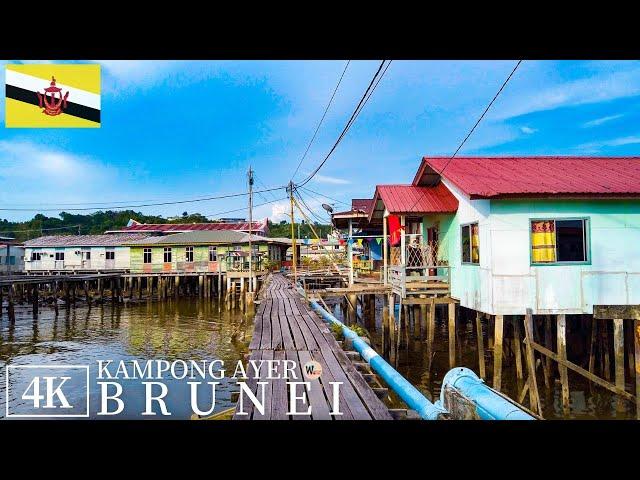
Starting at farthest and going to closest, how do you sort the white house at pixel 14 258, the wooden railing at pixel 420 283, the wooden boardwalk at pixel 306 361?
1. the white house at pixel 14 258
2. the wooden railing at pixel 420 283
3. the wooden boardwalk at pixel 306 361

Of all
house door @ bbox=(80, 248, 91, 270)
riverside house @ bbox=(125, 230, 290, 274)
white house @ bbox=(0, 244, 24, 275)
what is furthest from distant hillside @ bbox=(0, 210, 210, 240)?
riverside house @ bbox=(125, 230, 290, 274)

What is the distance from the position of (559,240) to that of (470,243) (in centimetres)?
161

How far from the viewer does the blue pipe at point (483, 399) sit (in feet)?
12.3

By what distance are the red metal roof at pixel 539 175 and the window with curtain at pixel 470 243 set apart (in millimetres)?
967

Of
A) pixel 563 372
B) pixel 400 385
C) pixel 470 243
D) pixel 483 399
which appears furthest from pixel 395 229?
pixel 483 399

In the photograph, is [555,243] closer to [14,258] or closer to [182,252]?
[182,252]

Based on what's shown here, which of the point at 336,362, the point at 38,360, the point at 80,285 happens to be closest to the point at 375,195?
the point at 336,362

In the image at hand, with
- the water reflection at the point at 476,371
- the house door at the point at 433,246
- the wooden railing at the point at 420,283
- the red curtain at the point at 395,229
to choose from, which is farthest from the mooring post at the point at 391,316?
the red curtain at the point at 395,229

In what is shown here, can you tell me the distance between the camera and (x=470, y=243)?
873 cm

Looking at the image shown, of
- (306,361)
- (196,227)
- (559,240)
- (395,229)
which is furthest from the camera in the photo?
(196,227)

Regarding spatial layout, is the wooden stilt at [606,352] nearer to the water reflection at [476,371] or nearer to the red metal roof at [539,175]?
the water reflection at [476,371]

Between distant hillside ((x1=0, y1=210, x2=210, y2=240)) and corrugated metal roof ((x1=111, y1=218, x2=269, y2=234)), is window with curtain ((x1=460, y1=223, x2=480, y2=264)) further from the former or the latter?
distant hillside ((x1=0, y1=210, x2=210, y2=240))
